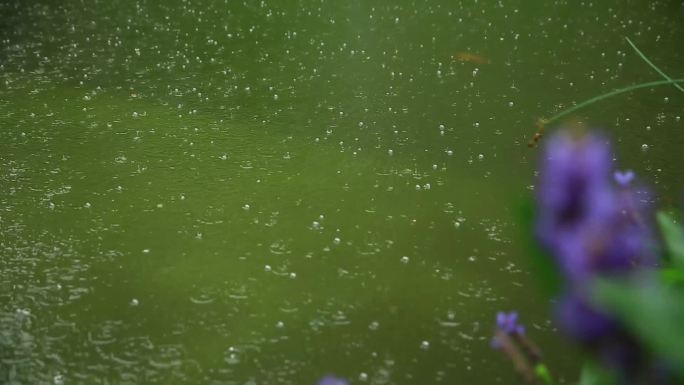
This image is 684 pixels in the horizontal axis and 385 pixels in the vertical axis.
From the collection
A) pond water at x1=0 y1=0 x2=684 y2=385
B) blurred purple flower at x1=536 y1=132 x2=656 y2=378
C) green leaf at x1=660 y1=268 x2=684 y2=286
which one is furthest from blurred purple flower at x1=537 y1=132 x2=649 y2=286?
green leaf at x1=660 y1=268 x2=684 y2=286

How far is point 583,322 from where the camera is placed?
383mm

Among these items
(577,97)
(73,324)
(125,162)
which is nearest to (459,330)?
(73,324)

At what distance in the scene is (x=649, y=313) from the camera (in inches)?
12.8

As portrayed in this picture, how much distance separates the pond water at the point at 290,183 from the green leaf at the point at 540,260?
0.07 metres

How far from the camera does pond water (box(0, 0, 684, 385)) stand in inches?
57.8

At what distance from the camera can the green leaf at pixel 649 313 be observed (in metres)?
0.32

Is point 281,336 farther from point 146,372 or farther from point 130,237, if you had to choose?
point 130,237

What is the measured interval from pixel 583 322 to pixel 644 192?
182cm

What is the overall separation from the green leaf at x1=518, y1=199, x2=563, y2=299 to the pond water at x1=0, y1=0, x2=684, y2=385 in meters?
0.07

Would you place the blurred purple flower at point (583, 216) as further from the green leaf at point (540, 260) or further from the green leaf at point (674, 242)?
the green leaf at point (674, 242)

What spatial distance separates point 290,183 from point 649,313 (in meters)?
1.85

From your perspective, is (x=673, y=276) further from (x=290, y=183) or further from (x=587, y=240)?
(x=290, y=183)

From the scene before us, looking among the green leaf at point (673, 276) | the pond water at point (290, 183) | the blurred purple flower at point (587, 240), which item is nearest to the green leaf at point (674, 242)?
the green leaf at point (673, 276)

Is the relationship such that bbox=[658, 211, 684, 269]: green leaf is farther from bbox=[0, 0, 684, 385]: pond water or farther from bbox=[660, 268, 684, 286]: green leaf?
bbox=[0, 0, 684, 385]: pond water
